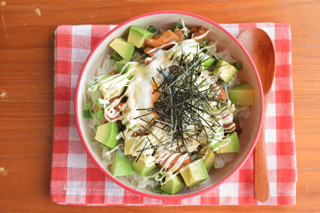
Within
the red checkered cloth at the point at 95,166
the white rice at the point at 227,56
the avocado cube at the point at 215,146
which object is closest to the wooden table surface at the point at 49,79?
the red checkered cloth at the point at 95,166

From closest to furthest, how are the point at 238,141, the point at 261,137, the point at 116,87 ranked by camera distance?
the point at 116,87, the point at 238,141, the point at 261,137

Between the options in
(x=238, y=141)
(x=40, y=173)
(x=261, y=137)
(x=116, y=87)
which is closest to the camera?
(x=116, y=87)

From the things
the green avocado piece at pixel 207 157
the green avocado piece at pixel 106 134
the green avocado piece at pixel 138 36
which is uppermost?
the green avocado piece at pixel 138 36

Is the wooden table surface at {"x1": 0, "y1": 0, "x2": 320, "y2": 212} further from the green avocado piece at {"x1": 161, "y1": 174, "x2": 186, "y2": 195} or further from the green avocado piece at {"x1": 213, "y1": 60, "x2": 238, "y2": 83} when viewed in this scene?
the green avocado piece at {"x1": 213, "y1": 60, "x2": 238, "y2": 83}

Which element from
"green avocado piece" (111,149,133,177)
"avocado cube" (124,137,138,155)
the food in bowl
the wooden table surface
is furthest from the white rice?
"green avocado piece" (111,149,133,177)

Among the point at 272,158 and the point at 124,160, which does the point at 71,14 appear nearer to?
the point at 124,160

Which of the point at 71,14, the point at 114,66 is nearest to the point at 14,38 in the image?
the point at 71,14

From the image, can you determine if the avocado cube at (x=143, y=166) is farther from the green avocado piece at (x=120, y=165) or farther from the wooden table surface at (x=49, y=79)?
the wooden table surface at (x=49, y=79)
